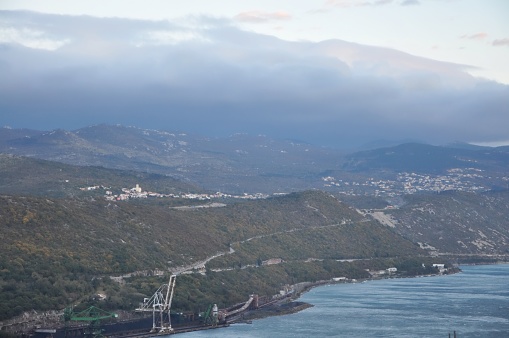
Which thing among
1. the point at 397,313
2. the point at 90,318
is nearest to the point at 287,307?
the point at 397,313

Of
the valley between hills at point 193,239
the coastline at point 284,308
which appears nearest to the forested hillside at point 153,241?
the valley between hills at point 193,239

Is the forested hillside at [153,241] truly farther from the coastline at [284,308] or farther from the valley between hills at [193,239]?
the coastline at [284,308]

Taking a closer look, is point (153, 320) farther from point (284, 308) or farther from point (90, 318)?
point (284, 308)

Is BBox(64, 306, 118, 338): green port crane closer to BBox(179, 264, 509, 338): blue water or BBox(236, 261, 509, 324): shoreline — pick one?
BBox(179, 264, 509, 338): blue water

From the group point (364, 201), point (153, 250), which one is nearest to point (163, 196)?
point (364, 201)

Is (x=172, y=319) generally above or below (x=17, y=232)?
below

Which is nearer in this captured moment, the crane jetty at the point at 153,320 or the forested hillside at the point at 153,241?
the crane jetty at the point at 153,320

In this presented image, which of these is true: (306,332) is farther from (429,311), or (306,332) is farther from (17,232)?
(17,232)

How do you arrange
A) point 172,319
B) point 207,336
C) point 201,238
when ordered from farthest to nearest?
point 201,238 < point 172,319 < point 207,336
